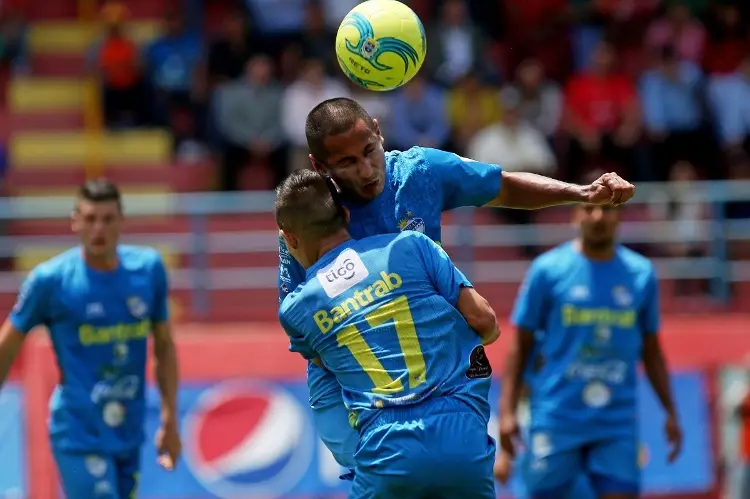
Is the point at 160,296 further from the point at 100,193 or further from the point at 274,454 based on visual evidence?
the point at 274,454

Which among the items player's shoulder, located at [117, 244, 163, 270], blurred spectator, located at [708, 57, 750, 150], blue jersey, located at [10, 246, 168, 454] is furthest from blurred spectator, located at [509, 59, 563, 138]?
blue jersey, located at [10, 246, 168, 454]

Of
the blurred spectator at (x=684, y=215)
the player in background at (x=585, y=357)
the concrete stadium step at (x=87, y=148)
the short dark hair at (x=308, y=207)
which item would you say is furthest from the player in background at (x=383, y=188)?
the concrete stadium step at (x=87, y=148)

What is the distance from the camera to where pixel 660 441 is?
37.3 feet

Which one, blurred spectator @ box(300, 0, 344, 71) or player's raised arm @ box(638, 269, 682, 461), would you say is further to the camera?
blurred spectator @ box(300, 0, 344, 71)

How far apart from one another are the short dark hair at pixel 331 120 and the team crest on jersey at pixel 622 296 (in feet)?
11.9

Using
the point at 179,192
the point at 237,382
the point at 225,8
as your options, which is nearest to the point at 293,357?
the point at 237,382

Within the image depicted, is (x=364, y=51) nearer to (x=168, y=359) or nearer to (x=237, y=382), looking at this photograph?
(x=168, y=359)

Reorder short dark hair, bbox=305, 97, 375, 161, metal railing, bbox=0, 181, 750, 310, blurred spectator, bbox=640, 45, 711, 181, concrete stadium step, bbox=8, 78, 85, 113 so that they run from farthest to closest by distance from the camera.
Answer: concrete stadium step, bbox=8, 78, 85, 113, blurred spectator, bbox=640, 45, 711, 181, metal railing, bbox=0, 181, 750, 310, short dark hair, bbox=305, 97, 375, 161

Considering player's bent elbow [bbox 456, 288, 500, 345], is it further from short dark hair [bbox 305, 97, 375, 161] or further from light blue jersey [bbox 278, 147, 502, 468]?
short dark hair [bbox 305, 97, 375, 161]

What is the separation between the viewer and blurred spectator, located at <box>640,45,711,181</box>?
14.4 meters

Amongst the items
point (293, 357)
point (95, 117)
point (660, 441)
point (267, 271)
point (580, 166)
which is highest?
point (95, 117)

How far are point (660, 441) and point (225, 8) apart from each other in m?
8.46

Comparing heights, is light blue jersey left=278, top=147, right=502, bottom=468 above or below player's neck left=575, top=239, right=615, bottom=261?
below

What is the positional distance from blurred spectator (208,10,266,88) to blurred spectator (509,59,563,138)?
2.98 metres
